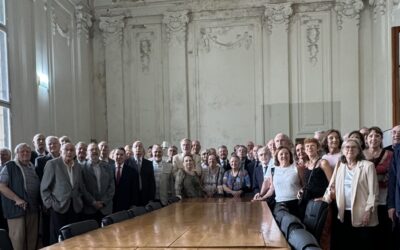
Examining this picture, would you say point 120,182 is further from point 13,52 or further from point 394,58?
point 394,58

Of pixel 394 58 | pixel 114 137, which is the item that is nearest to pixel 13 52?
pixel 114 137

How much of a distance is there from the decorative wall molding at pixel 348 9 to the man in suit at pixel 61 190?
6.69 m

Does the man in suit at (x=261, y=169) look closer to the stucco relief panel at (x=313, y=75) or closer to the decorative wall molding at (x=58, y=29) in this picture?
the stucco relief panel at (x=313, y=75)

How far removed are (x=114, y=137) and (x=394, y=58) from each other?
5849 millimetres

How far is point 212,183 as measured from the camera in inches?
239

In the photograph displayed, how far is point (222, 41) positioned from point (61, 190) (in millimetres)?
6105

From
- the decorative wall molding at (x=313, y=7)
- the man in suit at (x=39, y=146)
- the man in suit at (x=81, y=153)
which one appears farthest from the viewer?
the decorative wall molding at (x=313, y=7)

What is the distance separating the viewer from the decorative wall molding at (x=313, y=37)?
9.79 meters

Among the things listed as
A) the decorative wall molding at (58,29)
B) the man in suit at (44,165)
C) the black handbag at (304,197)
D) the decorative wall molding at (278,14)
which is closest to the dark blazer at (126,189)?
the man in suit at (44,165)

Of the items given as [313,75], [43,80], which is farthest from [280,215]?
[313,75]

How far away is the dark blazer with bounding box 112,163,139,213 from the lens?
224 inches

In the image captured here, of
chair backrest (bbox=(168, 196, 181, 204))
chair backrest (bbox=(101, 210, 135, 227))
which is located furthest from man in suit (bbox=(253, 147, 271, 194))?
chair backrest (bbox=(101, 210, 135, 227))

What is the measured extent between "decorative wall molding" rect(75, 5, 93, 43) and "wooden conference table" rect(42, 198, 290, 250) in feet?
21.0

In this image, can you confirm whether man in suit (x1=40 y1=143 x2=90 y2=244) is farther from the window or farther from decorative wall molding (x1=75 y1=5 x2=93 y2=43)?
decorative wall molding (x1=75 y1=5 x2=93 y2=43)
